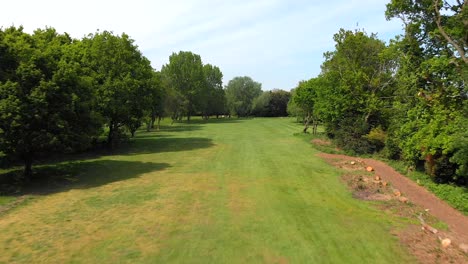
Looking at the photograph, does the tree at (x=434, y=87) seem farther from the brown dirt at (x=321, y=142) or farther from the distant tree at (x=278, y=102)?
the distant tree at (x=278, y=102)

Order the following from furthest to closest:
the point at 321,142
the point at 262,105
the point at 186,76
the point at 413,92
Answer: the point at 262,105 < the point at 186,76 < the point at 321,142 < the point at 413,92

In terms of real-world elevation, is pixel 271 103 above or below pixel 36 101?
above

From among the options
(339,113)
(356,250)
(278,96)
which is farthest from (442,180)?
(278,96)

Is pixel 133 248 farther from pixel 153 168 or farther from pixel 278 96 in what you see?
pixel 278 96

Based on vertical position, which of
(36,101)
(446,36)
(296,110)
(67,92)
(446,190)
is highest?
(446,36)

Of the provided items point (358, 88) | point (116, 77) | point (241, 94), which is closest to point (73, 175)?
point (116, 77)

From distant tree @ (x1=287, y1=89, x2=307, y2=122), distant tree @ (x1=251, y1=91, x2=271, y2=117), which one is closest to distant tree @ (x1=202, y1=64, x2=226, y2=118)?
distant tree @ (x1=251, y1=91, x2=271, y2=117)

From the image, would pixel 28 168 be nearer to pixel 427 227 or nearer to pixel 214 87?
pixel 427 227

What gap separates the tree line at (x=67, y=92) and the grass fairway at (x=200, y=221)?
3037 millimetres

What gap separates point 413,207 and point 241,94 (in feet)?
348

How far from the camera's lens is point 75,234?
1071cm

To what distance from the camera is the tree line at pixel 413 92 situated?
17922 mm

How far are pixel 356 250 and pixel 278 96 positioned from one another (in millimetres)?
101217

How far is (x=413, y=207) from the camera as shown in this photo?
14.4m
